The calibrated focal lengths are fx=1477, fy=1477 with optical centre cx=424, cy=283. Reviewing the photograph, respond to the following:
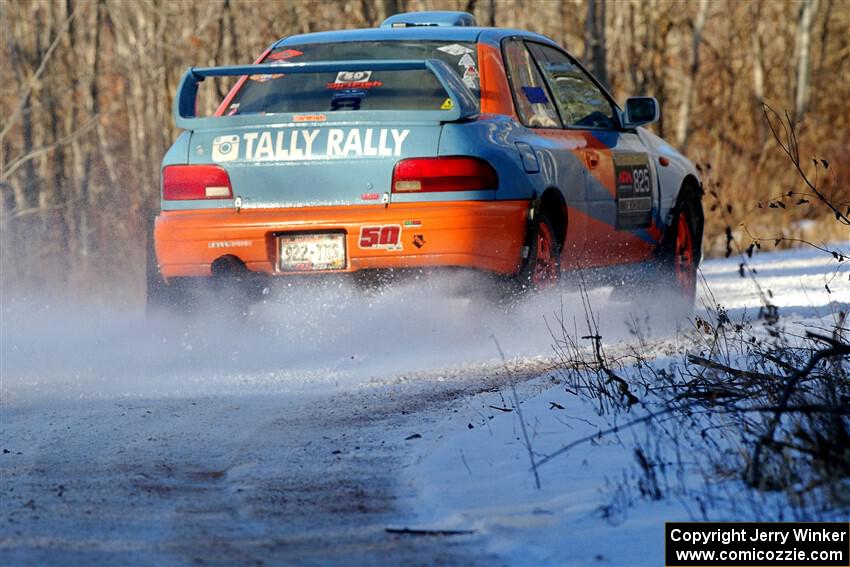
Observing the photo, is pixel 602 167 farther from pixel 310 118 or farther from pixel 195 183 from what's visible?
pixel 195 183

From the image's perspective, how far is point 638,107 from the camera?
8703mm

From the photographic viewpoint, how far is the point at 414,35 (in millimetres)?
8039

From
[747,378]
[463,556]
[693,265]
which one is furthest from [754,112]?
[463,556]

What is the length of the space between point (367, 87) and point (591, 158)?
4.76 ft

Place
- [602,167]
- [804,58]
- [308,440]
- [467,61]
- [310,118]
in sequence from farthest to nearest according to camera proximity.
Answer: [804,58]
[602,167]
[467,61]
[310,118]
[308,440]

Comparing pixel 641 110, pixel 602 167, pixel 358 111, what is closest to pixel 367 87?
pixel 358 111

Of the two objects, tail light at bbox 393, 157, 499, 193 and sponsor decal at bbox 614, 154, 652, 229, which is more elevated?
tail light at bbox 393, 157, 499, 193

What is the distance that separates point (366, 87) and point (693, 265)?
125 inches

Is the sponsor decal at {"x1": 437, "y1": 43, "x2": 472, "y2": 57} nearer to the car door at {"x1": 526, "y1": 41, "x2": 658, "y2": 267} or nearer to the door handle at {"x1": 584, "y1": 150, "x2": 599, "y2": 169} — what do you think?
the car door at {"x1": 526, "y1": 41, "x2": 658, "y2": 267}

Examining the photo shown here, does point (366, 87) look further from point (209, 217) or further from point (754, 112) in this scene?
point (754, 112)

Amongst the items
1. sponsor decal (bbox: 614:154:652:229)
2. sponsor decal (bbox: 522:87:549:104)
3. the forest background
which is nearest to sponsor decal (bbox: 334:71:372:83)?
sponsor decal (bbox: 522:87:549:104)

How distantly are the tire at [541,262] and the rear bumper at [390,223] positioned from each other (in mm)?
78

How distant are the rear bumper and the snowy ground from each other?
0.22 meters

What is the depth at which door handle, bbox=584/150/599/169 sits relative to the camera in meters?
8.18
